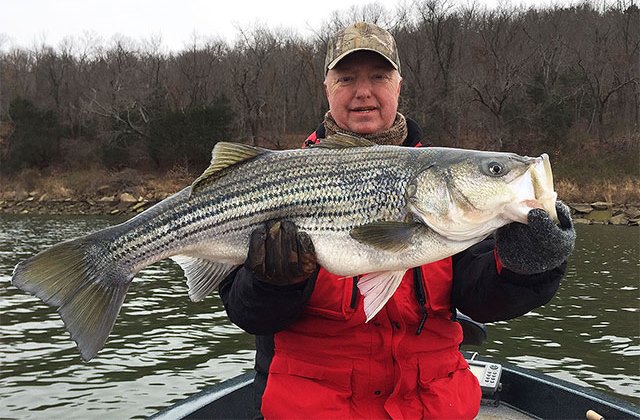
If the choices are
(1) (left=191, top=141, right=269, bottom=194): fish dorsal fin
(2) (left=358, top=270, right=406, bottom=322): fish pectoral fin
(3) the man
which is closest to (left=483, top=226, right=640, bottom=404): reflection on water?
(3) the man

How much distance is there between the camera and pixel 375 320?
11.9 feet

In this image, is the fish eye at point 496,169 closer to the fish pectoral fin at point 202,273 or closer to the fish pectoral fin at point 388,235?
the fish pectoral fin at point 388,235

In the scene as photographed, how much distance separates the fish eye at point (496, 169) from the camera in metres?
3.40

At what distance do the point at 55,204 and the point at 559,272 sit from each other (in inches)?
1869

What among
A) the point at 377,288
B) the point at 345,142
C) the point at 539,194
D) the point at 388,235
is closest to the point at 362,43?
the point at 345,142

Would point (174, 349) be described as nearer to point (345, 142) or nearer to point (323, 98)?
point (345, 142)

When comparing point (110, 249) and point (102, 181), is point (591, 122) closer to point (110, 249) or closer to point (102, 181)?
point (102, 181)

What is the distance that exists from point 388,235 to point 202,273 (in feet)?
3.80

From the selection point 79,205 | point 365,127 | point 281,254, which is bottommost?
point 79,205

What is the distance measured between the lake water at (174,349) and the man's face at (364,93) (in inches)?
258

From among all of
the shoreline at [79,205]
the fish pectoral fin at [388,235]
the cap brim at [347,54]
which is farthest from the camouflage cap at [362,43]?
the shoreline at [79,205]

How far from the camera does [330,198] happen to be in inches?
138

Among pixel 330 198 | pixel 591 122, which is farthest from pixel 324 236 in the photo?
pixel 591 122

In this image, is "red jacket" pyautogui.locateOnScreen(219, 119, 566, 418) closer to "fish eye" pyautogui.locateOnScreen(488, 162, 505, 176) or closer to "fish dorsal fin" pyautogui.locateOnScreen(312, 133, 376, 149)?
"fish eye" pyautogui.locateOnScreen(488, 162, 505, 176)
